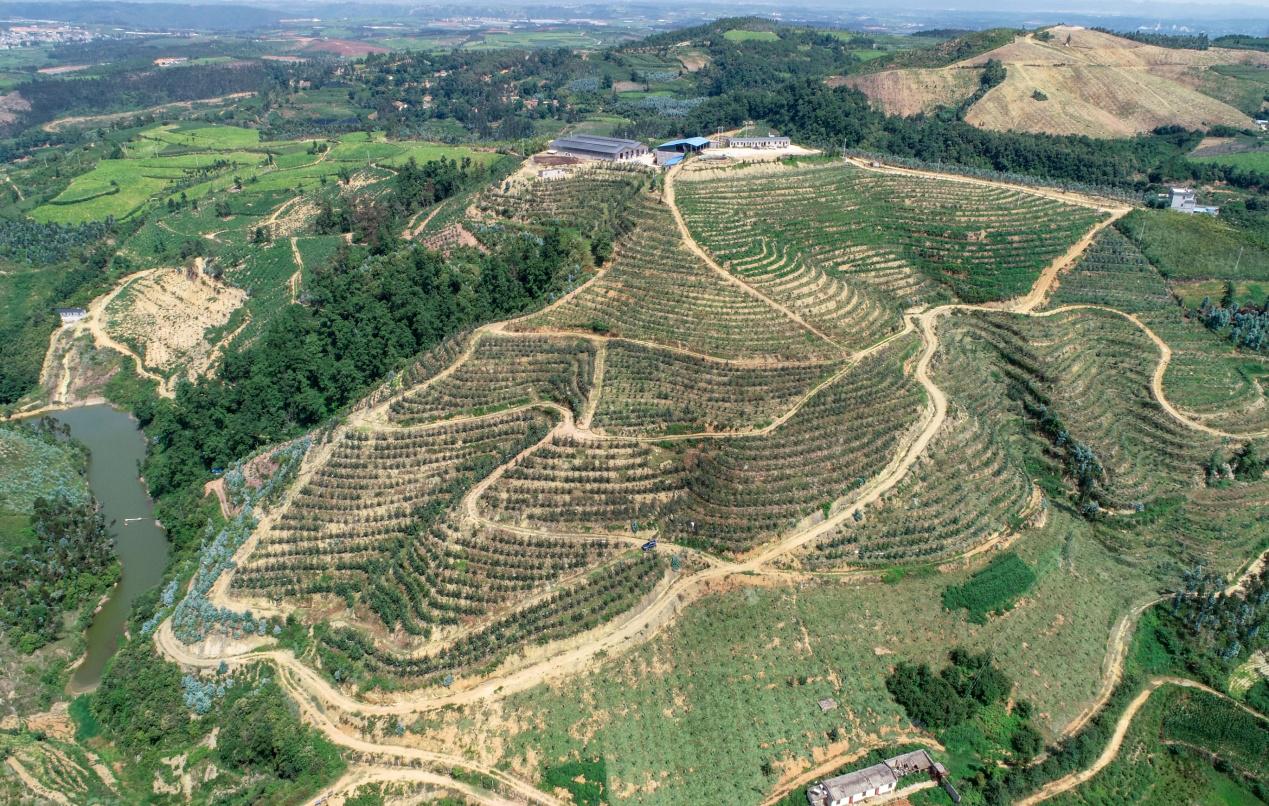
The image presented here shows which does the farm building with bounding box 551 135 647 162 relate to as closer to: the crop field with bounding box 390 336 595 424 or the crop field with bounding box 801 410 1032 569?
the crop field with bounding box 390 336 595 424

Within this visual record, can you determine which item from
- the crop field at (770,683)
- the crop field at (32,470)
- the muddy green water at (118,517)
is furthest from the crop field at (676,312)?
the crop field at (32,470)

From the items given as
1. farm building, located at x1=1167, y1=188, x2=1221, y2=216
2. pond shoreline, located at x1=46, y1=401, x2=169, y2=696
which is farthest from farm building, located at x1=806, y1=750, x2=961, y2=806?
farm building, located at x1=1167, y1=188, x2=1221, y2=216

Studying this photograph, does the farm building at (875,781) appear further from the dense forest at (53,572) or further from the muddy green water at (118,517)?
the dense forest at (53,572)

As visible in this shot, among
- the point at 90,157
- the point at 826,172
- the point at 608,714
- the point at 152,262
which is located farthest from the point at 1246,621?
the point at 90,157

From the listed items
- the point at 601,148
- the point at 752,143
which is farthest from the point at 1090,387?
the point at 601,148

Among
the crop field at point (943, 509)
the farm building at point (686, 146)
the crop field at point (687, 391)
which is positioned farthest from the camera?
the farm building at point (686, 146)

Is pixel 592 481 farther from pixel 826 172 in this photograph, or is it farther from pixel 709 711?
pixel 826 172
